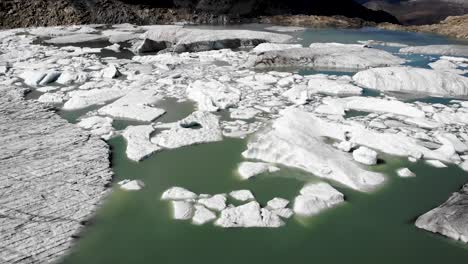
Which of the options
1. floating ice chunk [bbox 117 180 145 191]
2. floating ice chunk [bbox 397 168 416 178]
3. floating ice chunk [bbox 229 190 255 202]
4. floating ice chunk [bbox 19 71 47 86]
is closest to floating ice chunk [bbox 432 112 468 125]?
floating ice chunk [bbox 397 168 416 178]

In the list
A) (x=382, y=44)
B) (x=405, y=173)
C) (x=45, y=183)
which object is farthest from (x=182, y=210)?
(x=382, y=44)

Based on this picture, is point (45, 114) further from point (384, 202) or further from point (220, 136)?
point (384, 202)

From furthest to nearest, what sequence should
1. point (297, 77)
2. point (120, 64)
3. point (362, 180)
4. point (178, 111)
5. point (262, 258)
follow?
point (120, 64)
point (297, 77)
point (178, 111)
point (362, 180)
point (262, 258)

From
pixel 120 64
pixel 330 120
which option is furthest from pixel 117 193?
pixel 120 64

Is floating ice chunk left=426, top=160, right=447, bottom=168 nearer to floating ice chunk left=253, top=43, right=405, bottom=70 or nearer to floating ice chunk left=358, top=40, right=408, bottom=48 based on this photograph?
floating ice chunk left=253, top=43, right=405, bottom=70

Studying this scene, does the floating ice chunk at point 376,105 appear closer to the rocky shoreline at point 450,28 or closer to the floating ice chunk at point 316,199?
the floating ice chunk at point 316,199

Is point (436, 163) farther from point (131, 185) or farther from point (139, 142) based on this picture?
point (139, 142)
